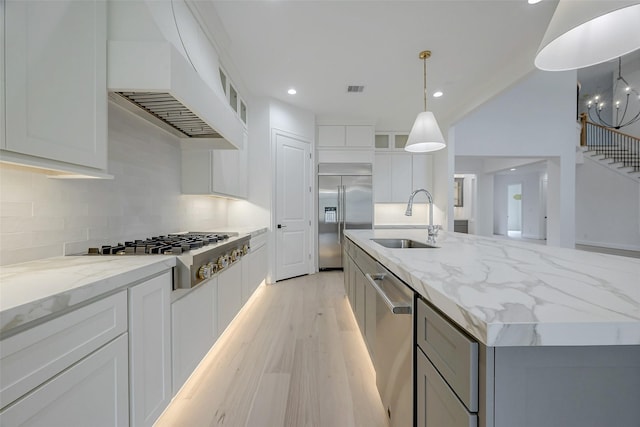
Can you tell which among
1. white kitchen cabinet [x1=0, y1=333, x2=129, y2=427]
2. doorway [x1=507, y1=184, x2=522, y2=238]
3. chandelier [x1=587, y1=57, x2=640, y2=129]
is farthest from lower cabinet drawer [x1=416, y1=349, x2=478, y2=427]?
doorway [x1=507, y1=184, x2=522, y2=238]

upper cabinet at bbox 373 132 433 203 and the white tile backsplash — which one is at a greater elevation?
upper cabinet at bbox 373 132 433 203

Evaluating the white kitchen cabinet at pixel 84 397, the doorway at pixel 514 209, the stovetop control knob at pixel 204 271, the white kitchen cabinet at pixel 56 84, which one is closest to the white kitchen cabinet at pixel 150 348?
the white kitchen cabinet at pixel 84 397

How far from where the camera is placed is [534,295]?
0.67 m

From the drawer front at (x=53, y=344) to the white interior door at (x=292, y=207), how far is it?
310 centimetres

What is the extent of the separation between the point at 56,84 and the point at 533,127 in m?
6.84

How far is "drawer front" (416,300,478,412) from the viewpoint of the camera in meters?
0.59

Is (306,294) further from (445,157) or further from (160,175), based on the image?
(445,157)

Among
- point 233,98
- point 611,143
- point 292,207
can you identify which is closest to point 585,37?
point 233,98

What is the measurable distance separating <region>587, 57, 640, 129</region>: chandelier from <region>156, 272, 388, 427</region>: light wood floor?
10.00 metres

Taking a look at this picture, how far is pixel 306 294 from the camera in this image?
11.3 feet

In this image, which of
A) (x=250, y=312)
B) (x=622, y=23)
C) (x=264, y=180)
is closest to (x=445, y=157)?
(x=264, y=180)

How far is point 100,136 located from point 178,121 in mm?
807

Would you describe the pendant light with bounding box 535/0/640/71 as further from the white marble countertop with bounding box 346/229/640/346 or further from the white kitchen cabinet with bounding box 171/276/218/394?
the white kitchen cabinet with bounding box 171/276/218/394

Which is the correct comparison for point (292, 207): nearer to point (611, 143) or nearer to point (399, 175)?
point (399, 175)
